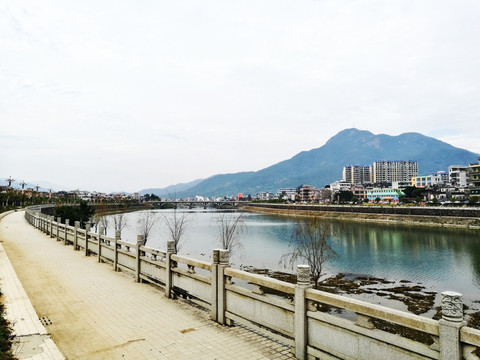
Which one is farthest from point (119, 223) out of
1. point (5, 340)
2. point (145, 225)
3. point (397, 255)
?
point (5, 340)

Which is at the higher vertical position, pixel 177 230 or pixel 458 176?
pixel 458 176

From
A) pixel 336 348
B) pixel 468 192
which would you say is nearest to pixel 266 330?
pixel 336 348

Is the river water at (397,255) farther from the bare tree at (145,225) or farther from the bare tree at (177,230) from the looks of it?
the bare tree at (145,225)

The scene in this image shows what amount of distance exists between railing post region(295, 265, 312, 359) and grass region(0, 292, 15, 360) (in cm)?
450

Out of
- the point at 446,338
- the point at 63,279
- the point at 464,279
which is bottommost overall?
the point at 464,279

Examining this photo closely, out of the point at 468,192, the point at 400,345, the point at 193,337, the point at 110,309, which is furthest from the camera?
the point at 468,192

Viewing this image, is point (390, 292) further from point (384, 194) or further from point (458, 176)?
point (384, 194)

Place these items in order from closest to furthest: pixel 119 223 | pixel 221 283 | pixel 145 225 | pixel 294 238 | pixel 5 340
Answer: pixel 5 340, pixel 221 283, pixel 294 238, pixel 119 223, pixel 145 225

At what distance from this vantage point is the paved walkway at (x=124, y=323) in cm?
605

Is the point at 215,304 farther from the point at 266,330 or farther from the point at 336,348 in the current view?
the point at 336,348

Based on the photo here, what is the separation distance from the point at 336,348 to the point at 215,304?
10.1ft

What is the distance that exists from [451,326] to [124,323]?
6.27m

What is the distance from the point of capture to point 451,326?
3.85 meters

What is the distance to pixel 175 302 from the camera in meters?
9.00
